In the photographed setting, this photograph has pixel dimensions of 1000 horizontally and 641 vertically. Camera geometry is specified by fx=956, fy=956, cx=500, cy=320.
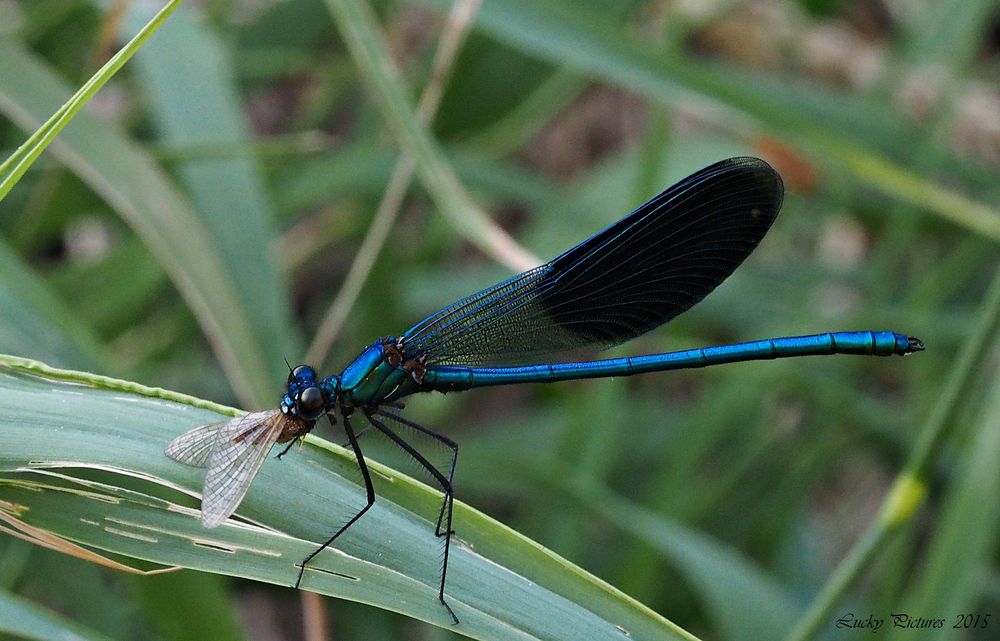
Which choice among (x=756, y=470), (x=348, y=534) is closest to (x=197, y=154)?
(x=348, y=534)

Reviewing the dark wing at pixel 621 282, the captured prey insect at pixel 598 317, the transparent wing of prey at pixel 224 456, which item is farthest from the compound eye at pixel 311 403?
the dark wing at pixel 621 282

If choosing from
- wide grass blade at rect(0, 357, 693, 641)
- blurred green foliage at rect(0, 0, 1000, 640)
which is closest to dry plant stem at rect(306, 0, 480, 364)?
blurred green foliage at rect(0, 0, 1000, 640)

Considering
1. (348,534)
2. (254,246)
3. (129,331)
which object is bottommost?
(348,534)

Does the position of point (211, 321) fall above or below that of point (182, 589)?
above

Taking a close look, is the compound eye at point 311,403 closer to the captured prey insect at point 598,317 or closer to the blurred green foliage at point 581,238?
the captured prey insect at point 598,317

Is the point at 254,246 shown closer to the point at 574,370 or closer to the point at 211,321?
the point at 211,321

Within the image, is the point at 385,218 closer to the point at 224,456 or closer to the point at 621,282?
the point at 621,282
